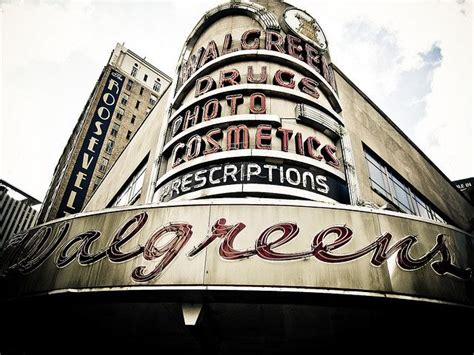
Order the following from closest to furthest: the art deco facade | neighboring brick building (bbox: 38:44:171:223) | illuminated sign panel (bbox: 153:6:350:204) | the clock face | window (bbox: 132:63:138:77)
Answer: the art deco facade < illuminated sign panel (bbox: 153:6:350:204) < the clock face < neighboring brick building (bbox: 38:44:171:223) < window (bbox: 132:63:138:77)

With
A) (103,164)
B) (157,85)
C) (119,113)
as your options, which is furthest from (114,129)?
(157,85)

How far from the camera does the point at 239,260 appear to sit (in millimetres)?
8047

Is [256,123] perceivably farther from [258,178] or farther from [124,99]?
[124,99]

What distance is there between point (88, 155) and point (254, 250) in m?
34.0

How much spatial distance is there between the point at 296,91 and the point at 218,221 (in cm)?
877

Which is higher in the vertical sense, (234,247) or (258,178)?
(258,178)

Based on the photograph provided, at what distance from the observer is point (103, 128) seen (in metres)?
41.4

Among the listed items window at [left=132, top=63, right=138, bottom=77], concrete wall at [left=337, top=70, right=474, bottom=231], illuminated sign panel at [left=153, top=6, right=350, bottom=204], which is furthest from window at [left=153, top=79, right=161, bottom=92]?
concrete wall at [left=337, top=70, right=474, bottom=231]

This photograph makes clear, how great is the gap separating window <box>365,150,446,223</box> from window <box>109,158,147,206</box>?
13.4m

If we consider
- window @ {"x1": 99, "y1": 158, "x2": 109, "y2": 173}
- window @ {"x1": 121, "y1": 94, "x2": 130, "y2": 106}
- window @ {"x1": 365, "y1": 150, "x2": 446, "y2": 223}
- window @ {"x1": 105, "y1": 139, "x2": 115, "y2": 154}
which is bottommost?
window @ {"x1": 365, "y1": 150, "x2": 446, "y2": 223}

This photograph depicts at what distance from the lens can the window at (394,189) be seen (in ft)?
58.1

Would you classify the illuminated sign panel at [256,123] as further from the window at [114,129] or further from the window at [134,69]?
the window at [134,69]

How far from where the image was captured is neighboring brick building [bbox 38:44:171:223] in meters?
33.6

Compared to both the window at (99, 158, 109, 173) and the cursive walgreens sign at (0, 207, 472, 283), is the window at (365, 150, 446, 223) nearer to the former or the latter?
the cursive walgreens sign at (0, 207, 472, 283)
